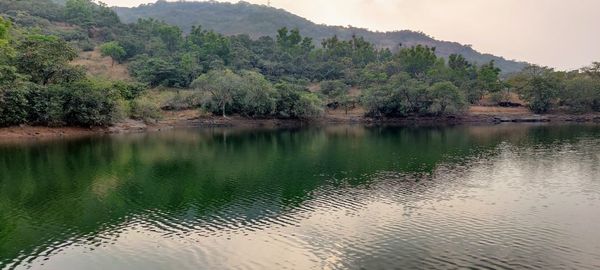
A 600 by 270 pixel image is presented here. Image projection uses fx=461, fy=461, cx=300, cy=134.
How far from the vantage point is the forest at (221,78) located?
230ft

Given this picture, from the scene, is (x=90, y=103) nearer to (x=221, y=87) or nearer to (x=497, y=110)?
(x=221, y=87)

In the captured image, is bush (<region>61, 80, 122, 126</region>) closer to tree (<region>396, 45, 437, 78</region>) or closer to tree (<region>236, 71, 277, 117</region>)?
tree (<region>236, 71, 277, 117</region>)

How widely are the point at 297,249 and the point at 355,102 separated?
94400mm

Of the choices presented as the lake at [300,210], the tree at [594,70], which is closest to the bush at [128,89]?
the lake at [300,210]

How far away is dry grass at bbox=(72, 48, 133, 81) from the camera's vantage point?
112562 mm

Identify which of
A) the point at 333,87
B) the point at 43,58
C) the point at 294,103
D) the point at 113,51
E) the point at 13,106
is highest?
the point at 113,51

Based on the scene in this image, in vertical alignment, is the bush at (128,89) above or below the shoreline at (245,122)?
above

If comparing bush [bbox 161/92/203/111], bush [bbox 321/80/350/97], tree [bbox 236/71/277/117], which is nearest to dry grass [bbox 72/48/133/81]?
bush [bbox 161/92/203/111]

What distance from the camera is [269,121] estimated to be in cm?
9738

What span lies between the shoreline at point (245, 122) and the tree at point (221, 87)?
12.2 feet

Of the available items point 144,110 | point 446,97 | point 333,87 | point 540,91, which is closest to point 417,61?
point 333,87

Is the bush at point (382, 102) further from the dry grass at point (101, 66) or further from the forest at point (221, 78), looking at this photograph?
the dry grass at point (101, 66)

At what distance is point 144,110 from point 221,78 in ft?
53.8

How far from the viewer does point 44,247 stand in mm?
20906
